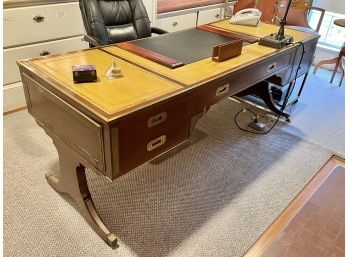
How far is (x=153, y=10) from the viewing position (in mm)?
2896

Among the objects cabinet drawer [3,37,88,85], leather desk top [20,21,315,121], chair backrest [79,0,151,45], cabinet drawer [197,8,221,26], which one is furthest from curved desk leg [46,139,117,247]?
cabinet drawer [197,8,221,26]

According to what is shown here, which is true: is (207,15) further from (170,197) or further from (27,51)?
(170,197)

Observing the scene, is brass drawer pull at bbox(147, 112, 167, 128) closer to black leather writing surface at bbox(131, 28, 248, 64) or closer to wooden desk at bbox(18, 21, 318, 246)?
wooden desk at bbox(18, 21, 318, 246)

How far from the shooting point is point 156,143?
1.21m

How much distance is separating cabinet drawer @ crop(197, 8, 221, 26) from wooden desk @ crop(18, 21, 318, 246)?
197 centimetres

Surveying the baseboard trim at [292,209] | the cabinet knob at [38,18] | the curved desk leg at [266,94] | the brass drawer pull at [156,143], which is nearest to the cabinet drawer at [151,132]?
the brass drawer pull at [156,143]

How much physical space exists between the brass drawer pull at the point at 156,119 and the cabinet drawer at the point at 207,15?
2585mm

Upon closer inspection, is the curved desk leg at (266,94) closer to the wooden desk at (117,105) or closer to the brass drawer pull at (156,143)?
the wooden desk at (117,105)

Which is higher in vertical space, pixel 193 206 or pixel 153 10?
pixel 153 10

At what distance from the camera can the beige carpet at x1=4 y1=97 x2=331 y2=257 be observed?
1.47m

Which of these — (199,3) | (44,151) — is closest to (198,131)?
(44,151)

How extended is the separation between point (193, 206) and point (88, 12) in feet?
4.73

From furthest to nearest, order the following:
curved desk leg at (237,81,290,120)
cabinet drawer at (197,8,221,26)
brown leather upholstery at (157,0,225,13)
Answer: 1. cabinet drawer at (197,8,221,26)
2. brown leather upholstery at (157,0,225,13)
3. curved desk leg at (237,81,290,120)

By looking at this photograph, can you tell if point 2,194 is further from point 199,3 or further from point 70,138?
point 199,3
